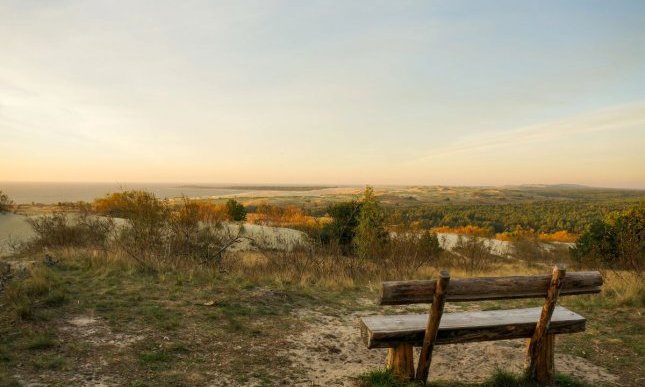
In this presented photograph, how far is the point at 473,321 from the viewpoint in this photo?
163 inches

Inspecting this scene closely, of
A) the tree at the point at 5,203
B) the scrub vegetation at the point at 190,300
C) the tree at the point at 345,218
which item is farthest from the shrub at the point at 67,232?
the tree at the point at 5,203

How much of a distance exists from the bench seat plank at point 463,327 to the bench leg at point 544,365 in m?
0.17

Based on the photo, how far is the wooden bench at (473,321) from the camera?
3686 millimetres

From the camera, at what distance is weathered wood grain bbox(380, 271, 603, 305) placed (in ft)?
11.9

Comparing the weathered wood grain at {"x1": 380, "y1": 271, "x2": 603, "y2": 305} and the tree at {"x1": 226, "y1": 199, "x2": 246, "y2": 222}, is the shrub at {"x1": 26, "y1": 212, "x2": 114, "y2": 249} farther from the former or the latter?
the tree at {"x1": 226, "y1": 199, "x2": 246, "y2": 222}

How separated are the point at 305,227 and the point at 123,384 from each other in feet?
40.3

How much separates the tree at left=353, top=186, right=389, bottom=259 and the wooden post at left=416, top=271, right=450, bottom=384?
29.0 ft

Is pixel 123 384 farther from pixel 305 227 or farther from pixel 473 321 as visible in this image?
pixel 305 227

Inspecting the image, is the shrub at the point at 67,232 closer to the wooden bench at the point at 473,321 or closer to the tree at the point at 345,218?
the tree at the point at 345,218

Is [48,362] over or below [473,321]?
below

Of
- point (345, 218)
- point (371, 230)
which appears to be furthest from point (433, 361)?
point (345, 218)

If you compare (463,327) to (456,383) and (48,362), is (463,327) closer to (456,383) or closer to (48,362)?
(456,383)

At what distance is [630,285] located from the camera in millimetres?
8586

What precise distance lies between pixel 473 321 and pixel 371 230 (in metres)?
13.5
